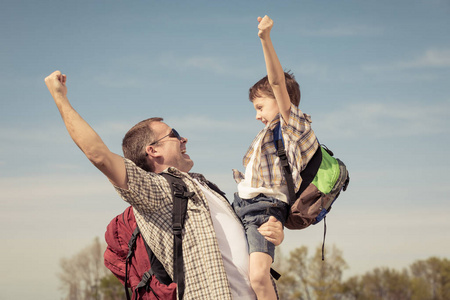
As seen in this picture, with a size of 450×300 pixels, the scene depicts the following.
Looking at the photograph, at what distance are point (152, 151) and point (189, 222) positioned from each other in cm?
119

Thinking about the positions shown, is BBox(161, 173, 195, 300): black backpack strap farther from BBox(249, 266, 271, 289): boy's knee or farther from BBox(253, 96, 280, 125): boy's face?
BBox(253, 96, 280, 125): boy's face

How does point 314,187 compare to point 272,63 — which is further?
point 314,187

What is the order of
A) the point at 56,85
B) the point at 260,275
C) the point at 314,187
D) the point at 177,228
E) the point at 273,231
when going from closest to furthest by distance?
the point at 56,85, the point at 177,228, the point at 260,275, the point at 273,231, the point at 314,187

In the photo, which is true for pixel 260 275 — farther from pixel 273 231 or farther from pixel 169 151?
pixel 169 151

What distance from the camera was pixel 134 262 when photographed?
537 centimetres

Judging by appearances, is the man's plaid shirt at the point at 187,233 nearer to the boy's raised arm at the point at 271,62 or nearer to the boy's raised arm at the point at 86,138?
the boy's raised arm at the point at 86,138

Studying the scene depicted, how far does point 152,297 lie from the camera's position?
5004 millimetres

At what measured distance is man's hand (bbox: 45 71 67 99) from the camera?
4547 millimetres

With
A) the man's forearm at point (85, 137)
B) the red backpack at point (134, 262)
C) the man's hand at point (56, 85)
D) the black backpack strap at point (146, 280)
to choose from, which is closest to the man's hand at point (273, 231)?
the red backpack at point (134, 262)

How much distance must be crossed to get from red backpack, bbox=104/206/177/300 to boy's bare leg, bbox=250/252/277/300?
2.40ft

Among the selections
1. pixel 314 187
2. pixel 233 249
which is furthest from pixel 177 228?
pixel 314 187

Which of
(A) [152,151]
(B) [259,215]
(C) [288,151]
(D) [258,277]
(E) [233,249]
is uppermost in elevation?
(A) [152,151]

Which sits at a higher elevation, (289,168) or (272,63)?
(272,63)

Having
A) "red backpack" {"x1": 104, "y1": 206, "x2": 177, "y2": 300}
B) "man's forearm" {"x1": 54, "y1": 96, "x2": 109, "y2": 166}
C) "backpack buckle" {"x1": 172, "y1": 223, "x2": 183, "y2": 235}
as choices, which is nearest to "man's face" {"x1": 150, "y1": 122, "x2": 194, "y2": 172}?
"red backpack" {"x1": 104, "y1": 206, "x2": 177, "y2": 300}
